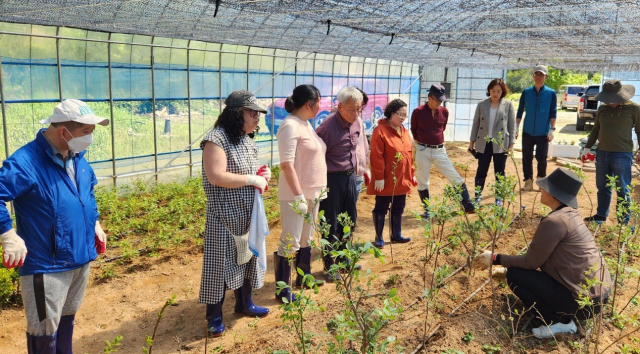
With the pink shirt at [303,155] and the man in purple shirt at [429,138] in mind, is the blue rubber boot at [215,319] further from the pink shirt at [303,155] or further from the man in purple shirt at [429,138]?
the man in purple shirt at [429,138]

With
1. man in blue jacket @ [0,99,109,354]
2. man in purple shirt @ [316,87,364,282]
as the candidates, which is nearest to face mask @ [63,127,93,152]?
man in blue jacket @ [0,99,109,354]

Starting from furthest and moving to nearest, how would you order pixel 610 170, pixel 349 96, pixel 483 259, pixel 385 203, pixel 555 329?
pixel 610 170, pixel 385 203, pixel 349 96, pixel 483 259, pixel 555 329

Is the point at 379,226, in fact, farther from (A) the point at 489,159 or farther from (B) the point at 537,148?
(B) the point at 537,148

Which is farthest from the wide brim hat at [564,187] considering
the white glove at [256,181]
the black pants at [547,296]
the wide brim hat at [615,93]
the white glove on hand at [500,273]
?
the wide brim hat at [615,93]

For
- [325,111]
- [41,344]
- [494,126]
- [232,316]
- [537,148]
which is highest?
[494,126]

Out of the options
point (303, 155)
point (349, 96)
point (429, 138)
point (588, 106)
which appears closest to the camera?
point (303, 155)

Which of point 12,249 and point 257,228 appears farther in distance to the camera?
point 257,228

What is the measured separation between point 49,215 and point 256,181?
3.96ft

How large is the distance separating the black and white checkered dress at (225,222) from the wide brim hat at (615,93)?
4.01 metres

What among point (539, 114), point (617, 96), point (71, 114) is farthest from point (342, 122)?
point (539, 114)

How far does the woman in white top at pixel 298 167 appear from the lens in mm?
3678

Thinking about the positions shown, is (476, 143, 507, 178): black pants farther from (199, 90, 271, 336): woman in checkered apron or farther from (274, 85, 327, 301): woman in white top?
(199, 90, 271, 336): woman in checkered apron

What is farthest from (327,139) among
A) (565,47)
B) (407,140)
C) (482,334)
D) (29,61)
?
(565,47)

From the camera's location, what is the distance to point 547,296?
329 cm
